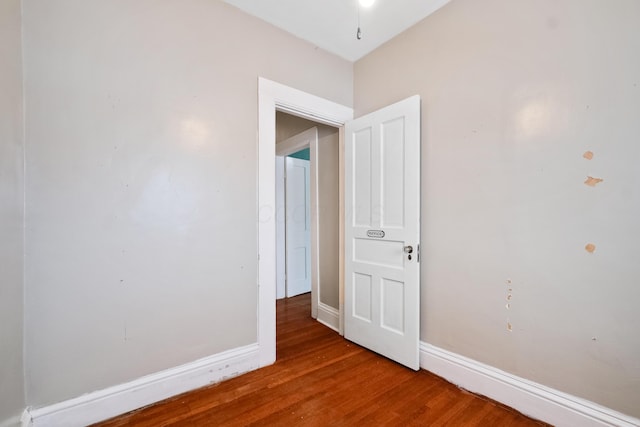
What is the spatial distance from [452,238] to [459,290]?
363 mm

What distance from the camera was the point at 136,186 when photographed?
5.38 feet

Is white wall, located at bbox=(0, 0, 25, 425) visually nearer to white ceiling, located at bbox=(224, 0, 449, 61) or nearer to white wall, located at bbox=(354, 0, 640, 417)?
white ceiling, located at bbox=(224, 0, 449, 61)

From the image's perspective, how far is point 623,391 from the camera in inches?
51.1

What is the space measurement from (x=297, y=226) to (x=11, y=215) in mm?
3064

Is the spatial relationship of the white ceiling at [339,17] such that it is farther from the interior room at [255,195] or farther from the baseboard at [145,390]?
the baseboard at [145,390]

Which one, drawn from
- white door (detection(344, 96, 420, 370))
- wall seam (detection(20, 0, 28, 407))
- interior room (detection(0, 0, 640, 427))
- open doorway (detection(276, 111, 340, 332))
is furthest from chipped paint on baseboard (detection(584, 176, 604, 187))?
wall seam (detection(20, 0, 28, 407))

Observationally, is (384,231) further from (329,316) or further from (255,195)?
→ (329,316)

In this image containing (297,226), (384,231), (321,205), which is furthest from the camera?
(297,226)

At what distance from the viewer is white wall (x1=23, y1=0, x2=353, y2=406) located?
1.41 m

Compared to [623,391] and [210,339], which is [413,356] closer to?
[623,391]

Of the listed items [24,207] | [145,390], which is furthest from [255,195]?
[145,390]

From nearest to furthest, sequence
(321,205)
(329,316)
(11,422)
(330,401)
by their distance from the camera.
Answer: (11,422), (330,401), (329,316), (321,205)

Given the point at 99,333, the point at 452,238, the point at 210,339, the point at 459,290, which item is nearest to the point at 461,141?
the point at 452,238

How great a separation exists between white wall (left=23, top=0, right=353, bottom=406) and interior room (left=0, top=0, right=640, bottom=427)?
10 millimetres
